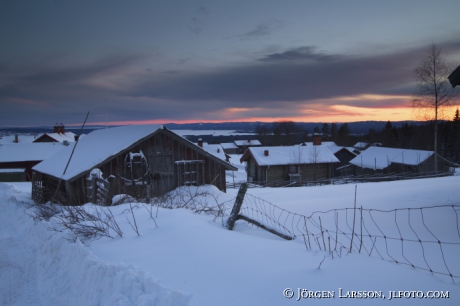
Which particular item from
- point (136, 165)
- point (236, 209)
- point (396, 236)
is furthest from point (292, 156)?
point (236, 209)

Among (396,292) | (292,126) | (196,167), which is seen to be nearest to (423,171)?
(196,167)

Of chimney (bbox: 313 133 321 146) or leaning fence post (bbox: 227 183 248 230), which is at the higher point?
chimney (bbox: 313 133 321 146)

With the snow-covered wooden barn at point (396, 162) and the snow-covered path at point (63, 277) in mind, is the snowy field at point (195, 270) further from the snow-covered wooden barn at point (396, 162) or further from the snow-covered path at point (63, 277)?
the snow-covered wooden barn at point (396, 162)

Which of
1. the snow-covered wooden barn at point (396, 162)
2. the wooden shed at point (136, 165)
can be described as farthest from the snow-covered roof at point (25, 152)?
the snow-covered wooden barn at point (396, 162)

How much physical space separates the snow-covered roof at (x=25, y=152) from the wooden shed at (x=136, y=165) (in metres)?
24.5

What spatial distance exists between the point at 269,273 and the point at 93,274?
→ 247 centimetres

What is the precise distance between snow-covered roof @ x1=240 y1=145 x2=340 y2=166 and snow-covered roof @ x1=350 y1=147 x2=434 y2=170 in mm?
6885

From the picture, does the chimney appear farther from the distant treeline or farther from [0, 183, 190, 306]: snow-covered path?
[0, 183, 190, 306]: snow-covered path

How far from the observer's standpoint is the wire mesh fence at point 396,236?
4691 millimetres

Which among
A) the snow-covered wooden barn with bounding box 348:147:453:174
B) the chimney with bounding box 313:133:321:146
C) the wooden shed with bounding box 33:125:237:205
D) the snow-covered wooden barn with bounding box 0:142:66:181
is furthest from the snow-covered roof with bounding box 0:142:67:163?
the snow-covered wooden barn with bounding box 348:147:453:174

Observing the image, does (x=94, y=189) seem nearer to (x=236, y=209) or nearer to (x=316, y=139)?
(x=236, y=209)

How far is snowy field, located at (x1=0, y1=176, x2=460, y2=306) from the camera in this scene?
319 centimetres

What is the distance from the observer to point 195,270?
3889 millimetres

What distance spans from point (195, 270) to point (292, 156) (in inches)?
1428
